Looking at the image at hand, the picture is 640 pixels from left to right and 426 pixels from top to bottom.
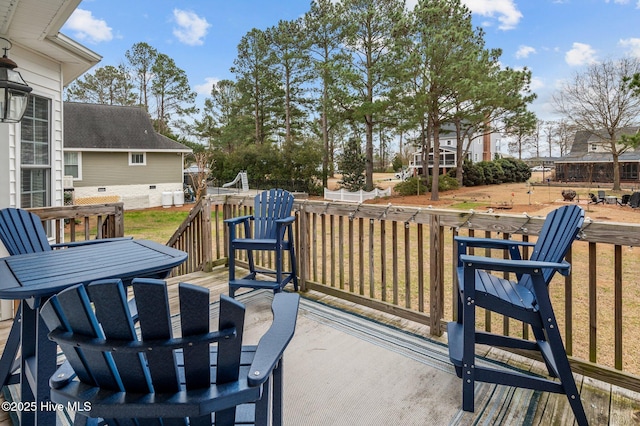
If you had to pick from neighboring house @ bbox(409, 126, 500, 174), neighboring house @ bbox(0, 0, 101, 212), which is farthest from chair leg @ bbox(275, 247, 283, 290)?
neighboring house @ bbox(409, 126, 500, 174)

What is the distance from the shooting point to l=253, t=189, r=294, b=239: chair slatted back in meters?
3.54

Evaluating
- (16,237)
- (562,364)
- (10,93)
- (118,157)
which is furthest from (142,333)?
(118,157)

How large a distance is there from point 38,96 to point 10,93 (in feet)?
6.14

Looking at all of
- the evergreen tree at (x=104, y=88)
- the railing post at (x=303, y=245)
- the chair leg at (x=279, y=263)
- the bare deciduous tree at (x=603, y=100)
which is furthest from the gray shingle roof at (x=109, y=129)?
the bare deciduous tree at (x=603, y=100)

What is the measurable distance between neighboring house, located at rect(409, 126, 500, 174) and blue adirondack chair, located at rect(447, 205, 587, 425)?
2355 centimetres

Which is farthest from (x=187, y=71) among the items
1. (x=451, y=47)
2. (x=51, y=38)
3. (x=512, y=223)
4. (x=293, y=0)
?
(x=512, y=223)

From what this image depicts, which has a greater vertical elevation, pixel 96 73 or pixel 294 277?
pixel 96 73

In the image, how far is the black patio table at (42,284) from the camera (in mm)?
1502

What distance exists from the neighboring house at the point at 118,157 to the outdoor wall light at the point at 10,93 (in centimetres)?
1214

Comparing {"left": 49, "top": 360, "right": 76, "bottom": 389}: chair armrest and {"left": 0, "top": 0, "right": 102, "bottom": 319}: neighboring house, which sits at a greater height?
{"left": 0, "top": 0, "right": 102, "bottom": 319}: neighboring house

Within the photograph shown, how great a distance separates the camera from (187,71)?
22469 mm

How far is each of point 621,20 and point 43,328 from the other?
78.8 ft

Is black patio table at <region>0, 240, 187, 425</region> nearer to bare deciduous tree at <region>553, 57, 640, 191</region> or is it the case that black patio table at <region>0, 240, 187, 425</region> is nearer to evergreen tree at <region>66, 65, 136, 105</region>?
bare deciduous tree at <region>553, 57, 640, 191</region>

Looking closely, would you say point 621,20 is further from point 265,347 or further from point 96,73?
point 96,73
